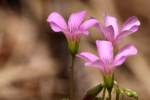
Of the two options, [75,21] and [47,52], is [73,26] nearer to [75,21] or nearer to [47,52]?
[75,21]

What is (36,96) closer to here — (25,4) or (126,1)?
(25,4)

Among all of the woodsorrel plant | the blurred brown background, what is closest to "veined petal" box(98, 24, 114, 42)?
the woodsorrel plant

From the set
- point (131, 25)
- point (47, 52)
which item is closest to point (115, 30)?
point (131, 25)

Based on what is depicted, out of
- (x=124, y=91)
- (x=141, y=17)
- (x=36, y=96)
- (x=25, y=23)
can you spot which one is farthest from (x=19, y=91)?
(x=124, y=91)

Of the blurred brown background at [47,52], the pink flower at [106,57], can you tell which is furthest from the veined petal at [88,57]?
the blurred brown background at [47,52]

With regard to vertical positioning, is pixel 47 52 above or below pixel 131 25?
below

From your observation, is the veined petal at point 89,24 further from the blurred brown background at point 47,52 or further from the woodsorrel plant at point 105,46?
the blurred brown background at point 47,52

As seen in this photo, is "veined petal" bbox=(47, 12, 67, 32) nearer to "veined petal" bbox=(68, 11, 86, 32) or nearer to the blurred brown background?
"veined petal" bbox=(68, 11, 86, 32)
